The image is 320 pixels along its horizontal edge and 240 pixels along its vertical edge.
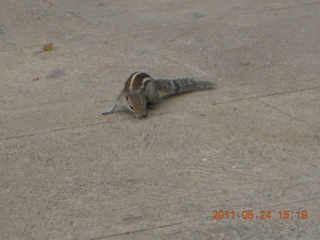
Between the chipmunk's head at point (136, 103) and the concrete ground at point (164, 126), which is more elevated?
the chipmunk's head at point (136, 103)

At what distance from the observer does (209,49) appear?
8.52m

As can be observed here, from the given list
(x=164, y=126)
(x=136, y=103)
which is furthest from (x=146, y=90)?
(x=164, y=126)

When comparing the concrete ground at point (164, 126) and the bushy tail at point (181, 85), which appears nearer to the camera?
the concrete ground at point (164, 126)

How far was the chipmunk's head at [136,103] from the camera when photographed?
6555 millimetres

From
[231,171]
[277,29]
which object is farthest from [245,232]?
[277,29]
